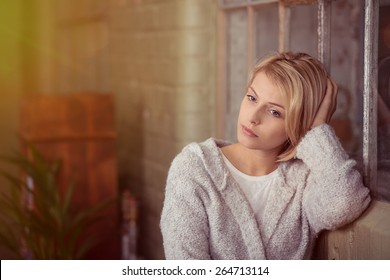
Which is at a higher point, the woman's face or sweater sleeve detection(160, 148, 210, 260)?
the woman's face

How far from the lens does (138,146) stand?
2.41 meters

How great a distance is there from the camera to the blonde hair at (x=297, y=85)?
1182 millimetres

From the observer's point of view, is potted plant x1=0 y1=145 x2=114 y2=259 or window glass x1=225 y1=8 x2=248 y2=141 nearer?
window glass x1=225 y1=8 x2=248 y2=141

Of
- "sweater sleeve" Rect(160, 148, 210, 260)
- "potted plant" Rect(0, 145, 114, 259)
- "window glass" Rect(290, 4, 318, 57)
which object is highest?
"window glass" Rect(290, 4, 318, 57)

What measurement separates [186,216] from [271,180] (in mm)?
177

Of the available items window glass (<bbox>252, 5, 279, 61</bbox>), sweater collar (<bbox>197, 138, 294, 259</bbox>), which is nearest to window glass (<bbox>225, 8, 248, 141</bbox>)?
window glass (<bbox>252, 5, 279, 61</bbox>)

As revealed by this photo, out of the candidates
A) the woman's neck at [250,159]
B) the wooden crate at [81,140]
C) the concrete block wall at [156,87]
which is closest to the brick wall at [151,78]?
the concrete block wall at [156,87]

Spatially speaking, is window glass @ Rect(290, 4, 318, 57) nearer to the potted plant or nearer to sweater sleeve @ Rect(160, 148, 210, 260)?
sweater sleeve @ Rect(160, 148, 210, 260)

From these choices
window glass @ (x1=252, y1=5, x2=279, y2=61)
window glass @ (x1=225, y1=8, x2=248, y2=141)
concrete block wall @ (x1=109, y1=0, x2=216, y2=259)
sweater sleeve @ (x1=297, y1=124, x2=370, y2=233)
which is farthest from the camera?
concrete block wall @ (x1=109, y1=0, x2=216, y2=259)

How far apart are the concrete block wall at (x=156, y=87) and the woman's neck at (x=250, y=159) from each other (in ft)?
2.31

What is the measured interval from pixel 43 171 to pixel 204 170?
956mm

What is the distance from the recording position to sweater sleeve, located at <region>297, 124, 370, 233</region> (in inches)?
45.9

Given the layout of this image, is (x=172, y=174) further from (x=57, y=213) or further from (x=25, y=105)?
(x=25, y=105)

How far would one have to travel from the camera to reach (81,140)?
2.33 m
